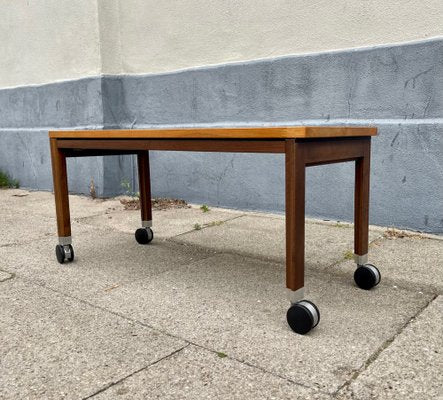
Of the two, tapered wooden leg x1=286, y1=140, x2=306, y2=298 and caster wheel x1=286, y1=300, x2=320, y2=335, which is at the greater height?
tapered wooden leg x1=286, y1=140, x2=306, y2=298

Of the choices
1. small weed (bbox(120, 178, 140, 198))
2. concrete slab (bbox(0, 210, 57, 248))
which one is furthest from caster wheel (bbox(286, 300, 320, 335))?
small weed (bbox(120, 178, 140, 198))

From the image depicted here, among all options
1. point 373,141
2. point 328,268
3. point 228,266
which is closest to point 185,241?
point 228,266

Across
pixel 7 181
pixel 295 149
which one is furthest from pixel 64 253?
pixel 7 181

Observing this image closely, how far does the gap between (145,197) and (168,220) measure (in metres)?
0.95

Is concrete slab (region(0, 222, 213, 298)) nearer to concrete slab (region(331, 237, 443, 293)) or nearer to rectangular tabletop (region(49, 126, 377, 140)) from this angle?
rectangular tabletop (region(49, 126, 377, 140))

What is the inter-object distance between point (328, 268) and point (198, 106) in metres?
2.51

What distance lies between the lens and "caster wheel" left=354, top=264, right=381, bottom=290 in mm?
2492

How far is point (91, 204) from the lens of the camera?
530cm

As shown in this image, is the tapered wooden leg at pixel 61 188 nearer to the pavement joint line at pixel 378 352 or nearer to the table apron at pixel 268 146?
the table apron at pixel 268 146

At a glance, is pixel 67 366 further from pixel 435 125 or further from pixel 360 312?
pixel 435 125

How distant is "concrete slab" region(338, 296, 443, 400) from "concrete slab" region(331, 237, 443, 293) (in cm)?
56

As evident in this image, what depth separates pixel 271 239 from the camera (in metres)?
3.60

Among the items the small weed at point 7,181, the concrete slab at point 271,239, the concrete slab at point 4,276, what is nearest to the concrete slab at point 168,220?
the concrete slab at point 271,239

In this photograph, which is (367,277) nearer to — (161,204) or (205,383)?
(205,383)
